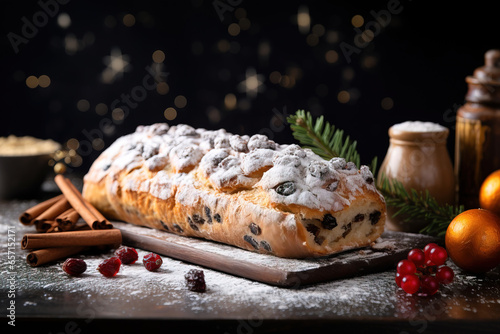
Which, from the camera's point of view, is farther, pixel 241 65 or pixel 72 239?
pixel 241 65

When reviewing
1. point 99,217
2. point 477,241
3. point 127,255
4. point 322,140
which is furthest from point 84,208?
point 477,241

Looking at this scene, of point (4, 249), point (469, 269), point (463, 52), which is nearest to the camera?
point (469, 269)

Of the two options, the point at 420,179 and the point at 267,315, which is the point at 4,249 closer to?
the point at 267,315

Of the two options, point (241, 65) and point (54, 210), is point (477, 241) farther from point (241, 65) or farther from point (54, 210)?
point (241, 65)

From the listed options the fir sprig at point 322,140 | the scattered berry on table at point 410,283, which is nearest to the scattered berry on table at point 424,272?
the scattered berry on table at point 410,283

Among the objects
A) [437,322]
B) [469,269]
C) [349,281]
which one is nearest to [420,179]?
[469,269]

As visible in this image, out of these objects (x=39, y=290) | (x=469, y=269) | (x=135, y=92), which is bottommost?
(x=469, y=269)

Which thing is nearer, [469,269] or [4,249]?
[469,269]

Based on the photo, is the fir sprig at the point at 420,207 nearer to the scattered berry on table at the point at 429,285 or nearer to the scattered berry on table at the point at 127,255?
the scattered berry on table at the point at 429,285
